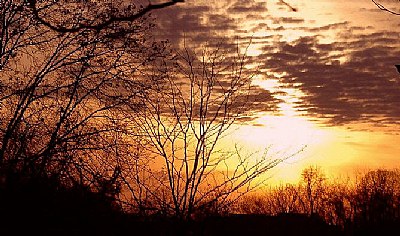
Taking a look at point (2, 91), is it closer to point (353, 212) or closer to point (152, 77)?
point (152, 77)

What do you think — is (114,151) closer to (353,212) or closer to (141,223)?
(141,223)

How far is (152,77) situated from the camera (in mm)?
11305

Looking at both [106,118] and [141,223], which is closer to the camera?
[141,223]

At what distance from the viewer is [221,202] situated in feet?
26.0

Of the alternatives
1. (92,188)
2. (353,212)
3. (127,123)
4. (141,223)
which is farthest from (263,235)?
(353,212)

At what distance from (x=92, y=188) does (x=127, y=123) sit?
2.11 m

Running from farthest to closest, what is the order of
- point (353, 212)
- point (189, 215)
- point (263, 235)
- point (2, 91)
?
point (353, 212), point (263, 235), point (2, 91), point (189, 215)

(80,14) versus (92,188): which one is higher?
(80,14)

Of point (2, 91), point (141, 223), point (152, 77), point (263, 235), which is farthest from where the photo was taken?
point (263, 235)

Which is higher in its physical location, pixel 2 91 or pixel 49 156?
pixel 2 91

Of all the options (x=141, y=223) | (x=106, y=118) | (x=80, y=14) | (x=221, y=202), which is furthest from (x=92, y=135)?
(x=221, y=202)

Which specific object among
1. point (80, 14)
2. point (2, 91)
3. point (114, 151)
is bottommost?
point (114, 151)

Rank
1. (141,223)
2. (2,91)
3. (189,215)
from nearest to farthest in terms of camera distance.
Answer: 1. (189,215)
2. (141,223)
3. (2,91)

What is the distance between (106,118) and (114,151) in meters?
0.83
